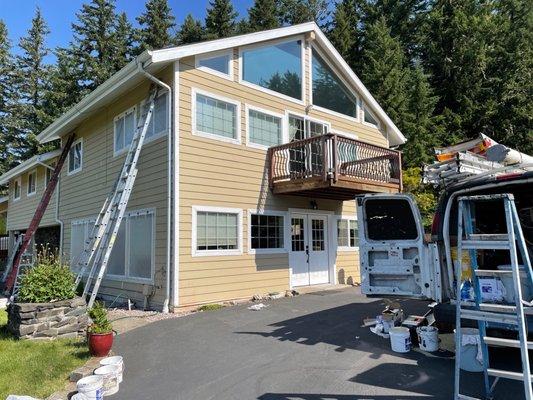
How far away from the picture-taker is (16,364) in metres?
5.51

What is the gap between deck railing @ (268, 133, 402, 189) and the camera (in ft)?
33.3

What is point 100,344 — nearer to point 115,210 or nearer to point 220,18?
point 115,210

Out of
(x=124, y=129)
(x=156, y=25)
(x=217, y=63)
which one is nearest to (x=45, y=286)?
(x=124, y=129)

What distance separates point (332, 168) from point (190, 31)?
2434 cm

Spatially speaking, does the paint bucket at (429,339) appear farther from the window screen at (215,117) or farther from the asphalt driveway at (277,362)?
the window screen at (215,117)

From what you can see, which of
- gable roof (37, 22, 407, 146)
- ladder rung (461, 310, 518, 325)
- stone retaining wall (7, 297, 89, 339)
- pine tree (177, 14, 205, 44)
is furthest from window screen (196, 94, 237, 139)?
pine tree (177, 14, 205, 44)

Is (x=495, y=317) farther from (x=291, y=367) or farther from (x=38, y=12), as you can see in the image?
(x=38, y=12)

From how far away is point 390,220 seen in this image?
5.74 metres

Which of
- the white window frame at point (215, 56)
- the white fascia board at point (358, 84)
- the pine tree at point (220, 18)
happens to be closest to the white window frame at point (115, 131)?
the white window frame at point (215, 56)

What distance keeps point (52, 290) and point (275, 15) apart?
29436 mm

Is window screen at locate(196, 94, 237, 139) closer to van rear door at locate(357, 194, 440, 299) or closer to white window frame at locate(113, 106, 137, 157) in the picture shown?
white window frame at locate(113, 106, 137, 157)

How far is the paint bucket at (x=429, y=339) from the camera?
5387 millimetres

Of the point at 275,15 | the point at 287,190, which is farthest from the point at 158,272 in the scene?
the point at 275,15

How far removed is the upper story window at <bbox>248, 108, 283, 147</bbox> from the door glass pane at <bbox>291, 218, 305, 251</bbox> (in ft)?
7.56
